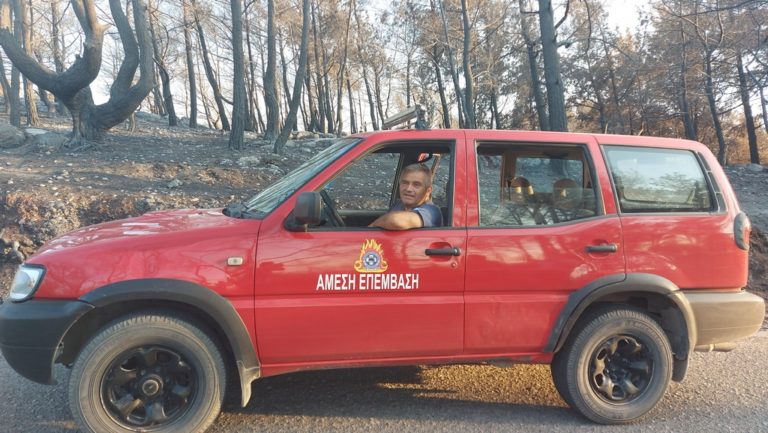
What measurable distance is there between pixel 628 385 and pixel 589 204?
Result: 4.25 feet

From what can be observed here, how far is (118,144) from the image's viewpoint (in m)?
12.5

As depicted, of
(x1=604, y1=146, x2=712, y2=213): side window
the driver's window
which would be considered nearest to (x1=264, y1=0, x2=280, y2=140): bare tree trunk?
the driver's window

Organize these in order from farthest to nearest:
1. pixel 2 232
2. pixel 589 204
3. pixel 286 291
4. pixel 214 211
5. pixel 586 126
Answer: pixel 586 126, pixel 2 232, pixel 214 211, pixel 589 204, pixel 286 291

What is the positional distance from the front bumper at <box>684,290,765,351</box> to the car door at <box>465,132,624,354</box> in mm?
658

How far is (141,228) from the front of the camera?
3.13 metres

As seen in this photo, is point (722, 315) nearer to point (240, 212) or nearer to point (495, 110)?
point (240, 212)

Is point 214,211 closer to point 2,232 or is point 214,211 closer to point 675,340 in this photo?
point 675,340

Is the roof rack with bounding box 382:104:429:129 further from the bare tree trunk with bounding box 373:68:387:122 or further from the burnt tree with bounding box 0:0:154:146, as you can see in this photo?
the bare tree trunk with bounding box 373:68:387:122

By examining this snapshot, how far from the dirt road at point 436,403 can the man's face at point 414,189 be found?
4.78ft

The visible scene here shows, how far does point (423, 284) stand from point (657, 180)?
1.89 meters

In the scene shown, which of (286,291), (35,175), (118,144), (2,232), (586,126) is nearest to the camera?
(286,291)

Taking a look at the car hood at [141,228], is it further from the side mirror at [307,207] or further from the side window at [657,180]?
the side window at [657,180]

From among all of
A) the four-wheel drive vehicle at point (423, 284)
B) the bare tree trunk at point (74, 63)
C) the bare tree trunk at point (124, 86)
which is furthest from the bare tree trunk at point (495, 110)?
the four-wheel drive vehicle at point (423, 284)

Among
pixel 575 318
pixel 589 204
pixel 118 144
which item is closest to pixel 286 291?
pixel 575 318
